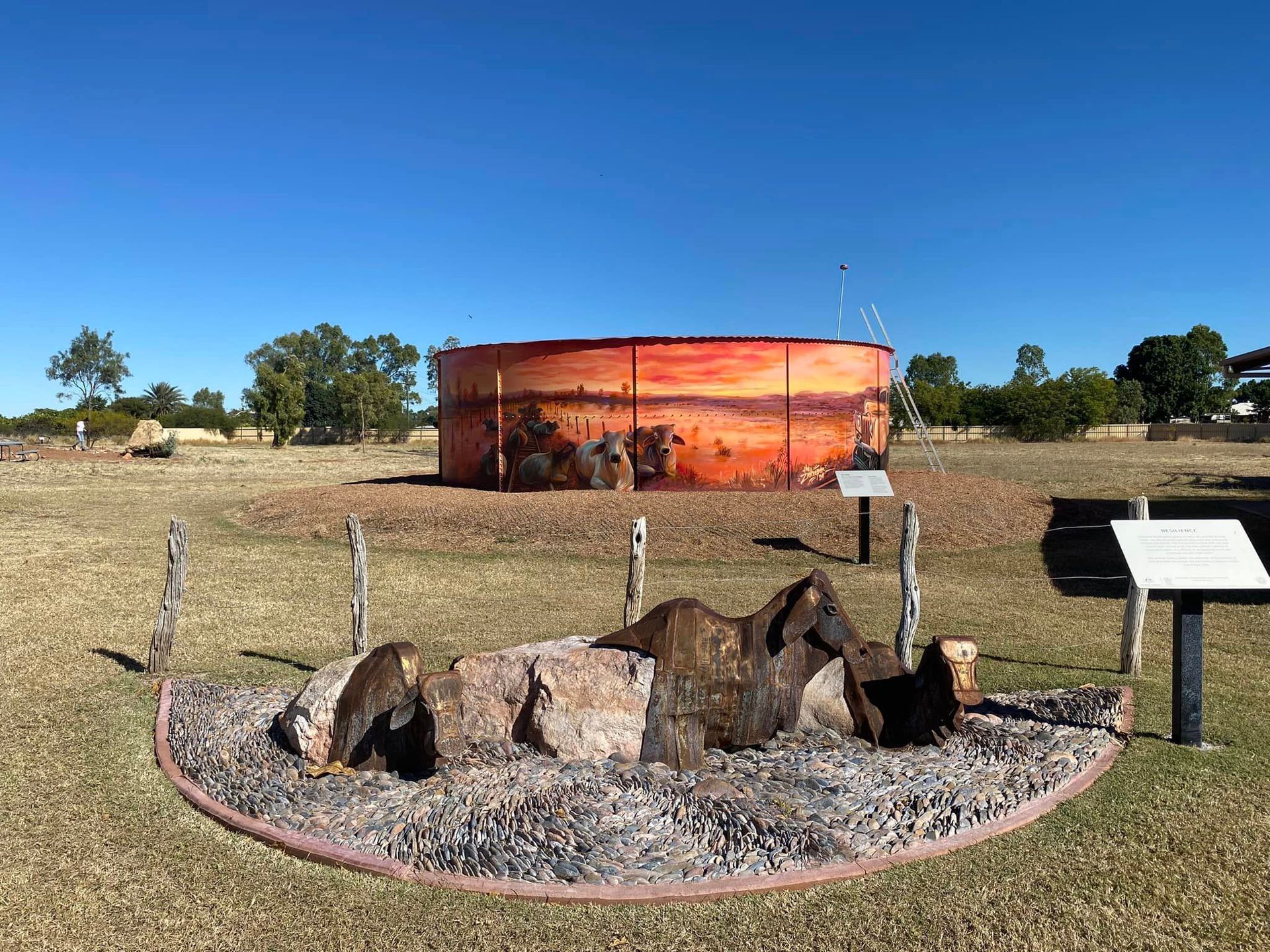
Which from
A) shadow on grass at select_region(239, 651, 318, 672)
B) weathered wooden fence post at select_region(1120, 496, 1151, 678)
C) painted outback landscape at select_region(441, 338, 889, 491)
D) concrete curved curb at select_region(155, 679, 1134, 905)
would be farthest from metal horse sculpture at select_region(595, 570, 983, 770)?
painted outback landscape at select_region(441, 338, 889, 491)

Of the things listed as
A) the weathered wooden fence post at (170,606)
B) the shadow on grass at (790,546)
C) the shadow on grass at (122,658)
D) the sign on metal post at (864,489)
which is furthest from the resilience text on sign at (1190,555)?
the shadow on grass at (122,658)

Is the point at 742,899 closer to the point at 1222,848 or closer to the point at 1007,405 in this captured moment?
the point at 1222,848

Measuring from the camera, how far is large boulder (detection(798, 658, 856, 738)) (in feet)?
19.3

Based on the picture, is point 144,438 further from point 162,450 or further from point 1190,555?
point 1190,555

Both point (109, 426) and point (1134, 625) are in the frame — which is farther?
point (109, 426)

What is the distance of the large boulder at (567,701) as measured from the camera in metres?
5.45

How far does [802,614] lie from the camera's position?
5.48 meters

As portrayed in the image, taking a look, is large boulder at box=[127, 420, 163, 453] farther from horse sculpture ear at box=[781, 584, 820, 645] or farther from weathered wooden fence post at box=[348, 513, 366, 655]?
horse sculpture ear at box=[781, 584, 820, 645]

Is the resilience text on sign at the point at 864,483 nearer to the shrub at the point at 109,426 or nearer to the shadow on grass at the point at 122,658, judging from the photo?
the shadow on grass at the point at 122,658

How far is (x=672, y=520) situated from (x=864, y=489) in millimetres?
4104

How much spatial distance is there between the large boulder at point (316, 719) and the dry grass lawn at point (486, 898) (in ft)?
2.52

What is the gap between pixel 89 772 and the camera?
18.6 ft

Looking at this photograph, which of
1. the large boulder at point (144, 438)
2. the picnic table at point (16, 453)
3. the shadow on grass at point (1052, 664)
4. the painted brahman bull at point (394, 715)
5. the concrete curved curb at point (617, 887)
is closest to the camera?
the concrete curved curb at point (617, 887)

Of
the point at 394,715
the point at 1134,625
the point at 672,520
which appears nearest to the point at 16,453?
the point at 672,520
